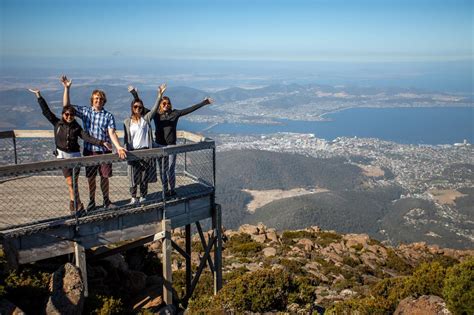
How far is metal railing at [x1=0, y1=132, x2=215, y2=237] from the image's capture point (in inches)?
291

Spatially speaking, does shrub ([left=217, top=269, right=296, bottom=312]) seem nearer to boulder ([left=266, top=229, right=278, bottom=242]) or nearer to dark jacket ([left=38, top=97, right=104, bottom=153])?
dark jacket ([left=38, top=97, right=104, bottom=153])

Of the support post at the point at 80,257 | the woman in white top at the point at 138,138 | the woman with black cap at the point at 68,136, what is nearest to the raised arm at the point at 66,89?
the woman with black cap at the point at 68,136

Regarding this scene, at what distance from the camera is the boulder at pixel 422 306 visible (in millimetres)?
8852

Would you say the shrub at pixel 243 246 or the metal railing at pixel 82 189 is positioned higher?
the metal railing at pixel 82 189

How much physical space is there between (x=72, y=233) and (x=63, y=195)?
2.03m

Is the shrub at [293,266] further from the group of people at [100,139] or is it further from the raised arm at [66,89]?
the raised arm at [66,89]

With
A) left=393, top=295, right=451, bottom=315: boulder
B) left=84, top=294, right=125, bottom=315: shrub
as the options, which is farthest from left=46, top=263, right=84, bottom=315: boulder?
left=393, top=295, right=451, bottom=315: boulder

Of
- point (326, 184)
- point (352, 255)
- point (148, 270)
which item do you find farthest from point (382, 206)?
point (148, 270)

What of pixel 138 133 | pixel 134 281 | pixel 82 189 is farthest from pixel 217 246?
pixel 138 133

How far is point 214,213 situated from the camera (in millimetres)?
10094

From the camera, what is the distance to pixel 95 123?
8.04 metres

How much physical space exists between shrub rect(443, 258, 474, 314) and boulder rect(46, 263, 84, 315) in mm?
6843

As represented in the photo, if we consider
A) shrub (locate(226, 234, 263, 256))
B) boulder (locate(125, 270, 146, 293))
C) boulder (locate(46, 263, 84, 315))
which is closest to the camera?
boulder (locate(46, 263, 84, 315))

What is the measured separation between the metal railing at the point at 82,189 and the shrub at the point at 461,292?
17.1ft
